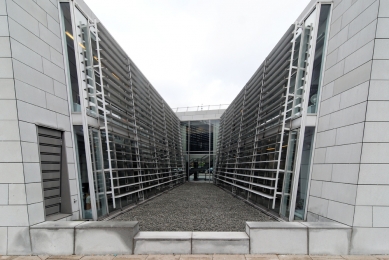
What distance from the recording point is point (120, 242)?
3697 millimetres

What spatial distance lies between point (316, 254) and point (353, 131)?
2682mm

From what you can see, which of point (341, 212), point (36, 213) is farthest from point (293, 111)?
point (36, 213)

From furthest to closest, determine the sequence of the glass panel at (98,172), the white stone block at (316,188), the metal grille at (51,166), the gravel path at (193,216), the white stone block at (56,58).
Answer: the glass panel at (98,172) → the gravel path at (193,216) → the white stone block at (56,58) → the white stone block at (316,188) → the metal grille at (51,166)

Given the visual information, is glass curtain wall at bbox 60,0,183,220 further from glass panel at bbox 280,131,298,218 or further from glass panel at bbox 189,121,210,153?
glass panel at bbox 189,121,210,153

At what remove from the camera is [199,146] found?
2008 cm

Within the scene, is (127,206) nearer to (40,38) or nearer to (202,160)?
(40,38)

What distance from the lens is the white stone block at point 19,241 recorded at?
373cm

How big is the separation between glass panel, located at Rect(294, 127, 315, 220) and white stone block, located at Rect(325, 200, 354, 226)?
1019 millimetres

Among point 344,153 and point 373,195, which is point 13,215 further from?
point 373,195

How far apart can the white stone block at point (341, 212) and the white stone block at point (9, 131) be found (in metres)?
7.08

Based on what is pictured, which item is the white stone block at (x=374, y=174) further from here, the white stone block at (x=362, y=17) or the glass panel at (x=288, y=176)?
the white stone block at (x=362, y=17)

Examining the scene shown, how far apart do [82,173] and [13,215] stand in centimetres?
200

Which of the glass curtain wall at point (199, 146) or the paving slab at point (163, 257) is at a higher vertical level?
the paving slab at point (163, 257)

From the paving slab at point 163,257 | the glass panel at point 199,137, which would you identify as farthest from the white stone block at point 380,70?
the glass panel at point 199,137
